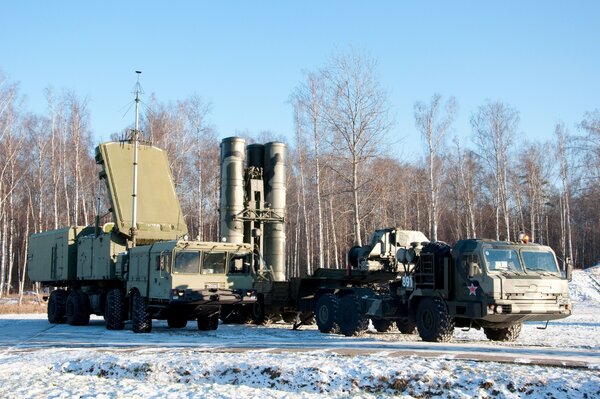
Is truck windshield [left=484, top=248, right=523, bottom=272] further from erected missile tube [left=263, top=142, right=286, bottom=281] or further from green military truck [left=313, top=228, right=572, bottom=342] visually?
erected missile tube [left=263, top=142, right=286, bottom=281]

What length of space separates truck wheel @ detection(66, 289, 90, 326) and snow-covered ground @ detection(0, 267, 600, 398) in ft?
25.7

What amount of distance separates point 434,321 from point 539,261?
2.63 meters

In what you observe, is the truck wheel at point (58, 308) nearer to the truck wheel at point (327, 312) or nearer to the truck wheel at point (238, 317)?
the truck wheel at point (238, 317)

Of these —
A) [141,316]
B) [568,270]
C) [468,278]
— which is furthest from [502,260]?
[141,316]

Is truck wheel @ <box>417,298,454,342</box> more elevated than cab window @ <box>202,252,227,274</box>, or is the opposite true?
cab window @ <box>202,252,227,274</box>

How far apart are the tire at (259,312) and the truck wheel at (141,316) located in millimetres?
3540

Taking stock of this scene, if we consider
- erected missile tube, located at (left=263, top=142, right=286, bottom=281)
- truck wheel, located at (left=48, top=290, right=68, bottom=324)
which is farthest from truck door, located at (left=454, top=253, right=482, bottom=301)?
truck wheel, located at (left=48, top=290, right=68, bottom=324)

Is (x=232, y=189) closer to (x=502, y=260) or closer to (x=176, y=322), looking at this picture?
(x=176, y=322)

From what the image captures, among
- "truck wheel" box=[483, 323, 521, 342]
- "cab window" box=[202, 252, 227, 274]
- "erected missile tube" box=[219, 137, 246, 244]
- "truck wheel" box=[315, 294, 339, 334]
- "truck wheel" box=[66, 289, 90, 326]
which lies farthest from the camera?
"erected missile tube" box=[219, 137, 246, 244]

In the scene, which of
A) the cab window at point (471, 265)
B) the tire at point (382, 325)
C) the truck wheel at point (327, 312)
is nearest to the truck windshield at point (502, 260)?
the cab window at point (471, 265)

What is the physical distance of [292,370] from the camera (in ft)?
33.1

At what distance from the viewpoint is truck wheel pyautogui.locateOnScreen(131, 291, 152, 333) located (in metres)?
18.5

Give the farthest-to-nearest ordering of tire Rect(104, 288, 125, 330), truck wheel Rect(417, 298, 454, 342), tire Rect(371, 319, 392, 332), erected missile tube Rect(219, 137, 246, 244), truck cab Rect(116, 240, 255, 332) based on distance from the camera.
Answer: erected missile tube Rect(219, 137, 246, 244) → tire Rect(104, 288, 125, 330) → tire Rect(371, 319, 392, 332) → truck cab Rect(116, 240, 255, 332) → truck wheel Rect(417, 298, 454, 342)

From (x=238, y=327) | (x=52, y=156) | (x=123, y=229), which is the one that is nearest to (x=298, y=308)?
(x=238, y=327)
